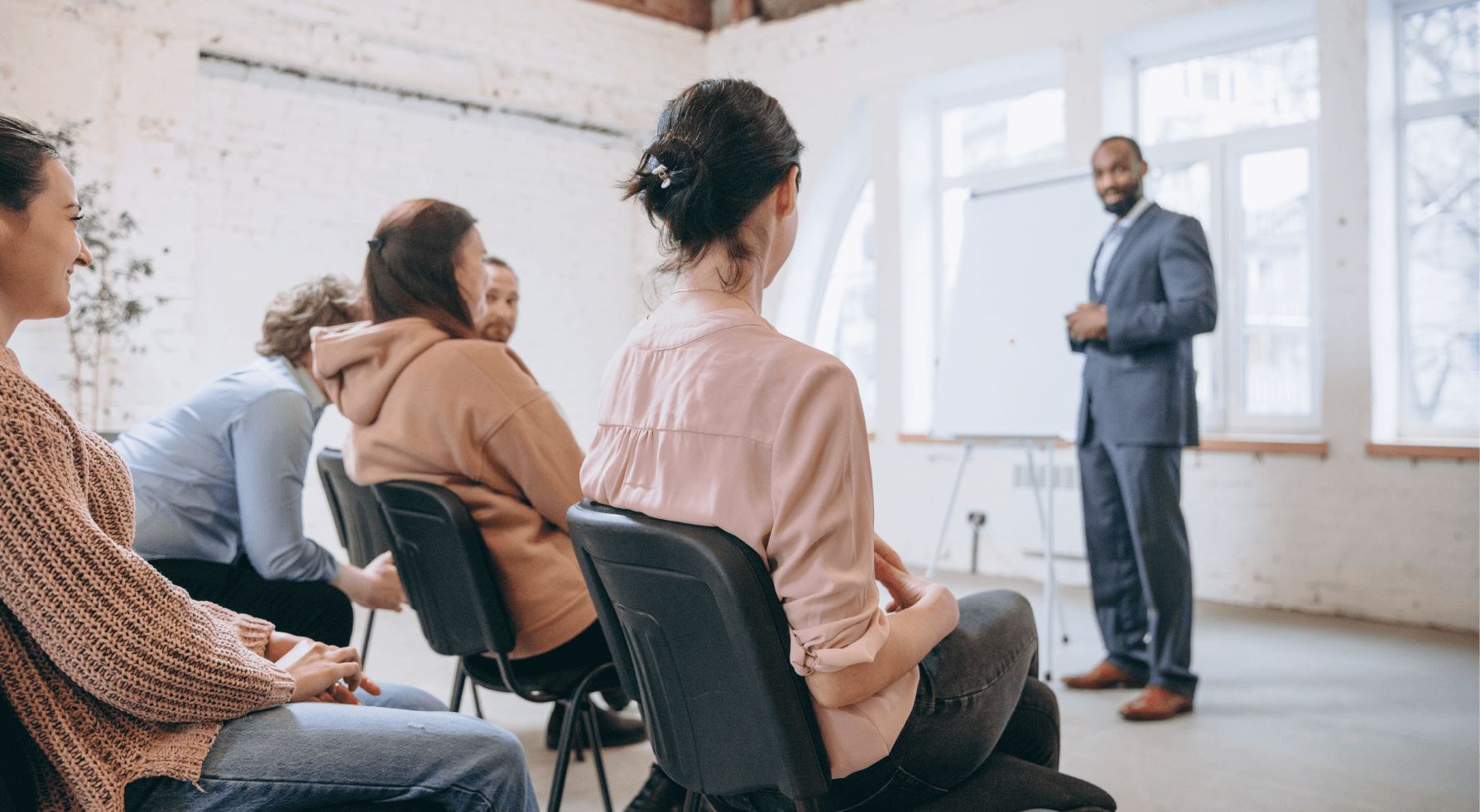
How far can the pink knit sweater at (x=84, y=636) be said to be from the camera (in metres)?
0.87

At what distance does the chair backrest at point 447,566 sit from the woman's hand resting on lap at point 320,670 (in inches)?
12.3

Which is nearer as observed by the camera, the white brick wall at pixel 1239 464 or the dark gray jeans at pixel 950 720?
the dark gray jeans at pixel 950 720

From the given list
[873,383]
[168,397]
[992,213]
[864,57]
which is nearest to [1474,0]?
[992,213]

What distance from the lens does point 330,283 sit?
213 centimetres

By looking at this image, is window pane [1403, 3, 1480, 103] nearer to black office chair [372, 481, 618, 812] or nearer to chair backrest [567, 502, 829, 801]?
black office chair [372, 481, 618, 812]

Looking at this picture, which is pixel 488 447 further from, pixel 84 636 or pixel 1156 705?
pixel 1156 705

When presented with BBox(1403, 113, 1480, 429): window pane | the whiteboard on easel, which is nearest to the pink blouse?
the whiteboard on easel

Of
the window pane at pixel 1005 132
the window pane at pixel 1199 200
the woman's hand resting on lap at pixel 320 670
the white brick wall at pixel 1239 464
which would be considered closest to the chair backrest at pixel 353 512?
the woman's hand resting on lap at pixel 320 670

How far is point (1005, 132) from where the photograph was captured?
18.9 feet

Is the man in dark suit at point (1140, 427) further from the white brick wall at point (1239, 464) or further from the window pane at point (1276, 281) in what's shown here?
the window pane at point (1276, 281)

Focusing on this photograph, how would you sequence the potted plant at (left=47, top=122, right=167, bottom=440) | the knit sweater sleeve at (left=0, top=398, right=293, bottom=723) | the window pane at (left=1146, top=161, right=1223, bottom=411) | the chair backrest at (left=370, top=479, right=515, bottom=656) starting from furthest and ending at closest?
the window pane at (left=1146, top=161, right=1223, bottom=411) → the potted plant at (left=47, top=122, right=167, bottom=440) → the chair backrest at (left=370, top=479, right=515, bottom=656) → the knit sweater sleeve at (left=0, top=398, right=293, bottom=723)

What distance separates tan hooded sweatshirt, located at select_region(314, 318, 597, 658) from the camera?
1662 millimetres

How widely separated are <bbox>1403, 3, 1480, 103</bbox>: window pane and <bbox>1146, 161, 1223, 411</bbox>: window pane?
0.90 meters

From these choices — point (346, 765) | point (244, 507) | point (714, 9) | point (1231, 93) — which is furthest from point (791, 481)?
point (714, 9)
